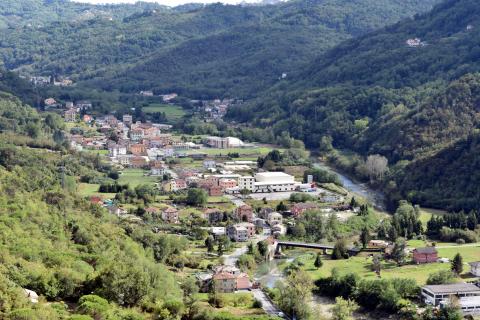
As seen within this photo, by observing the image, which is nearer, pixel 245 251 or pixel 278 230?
pixel 245 251

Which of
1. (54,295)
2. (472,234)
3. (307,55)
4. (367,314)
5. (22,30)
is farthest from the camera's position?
(22,30)

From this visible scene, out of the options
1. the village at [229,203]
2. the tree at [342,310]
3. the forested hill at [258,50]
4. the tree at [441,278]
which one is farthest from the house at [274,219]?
the forested hill at [258,50]

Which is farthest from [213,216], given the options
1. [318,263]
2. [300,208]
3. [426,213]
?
[426,213]

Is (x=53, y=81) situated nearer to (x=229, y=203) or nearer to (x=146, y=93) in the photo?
(x=146, y=93)

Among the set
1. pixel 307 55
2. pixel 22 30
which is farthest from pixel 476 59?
pixel 22 30

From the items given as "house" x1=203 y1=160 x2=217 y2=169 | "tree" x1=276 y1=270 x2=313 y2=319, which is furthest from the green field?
"tree" x1=276 y1=270 x2=313 y2=319

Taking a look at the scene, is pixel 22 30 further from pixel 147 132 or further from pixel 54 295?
pixel 54 295
